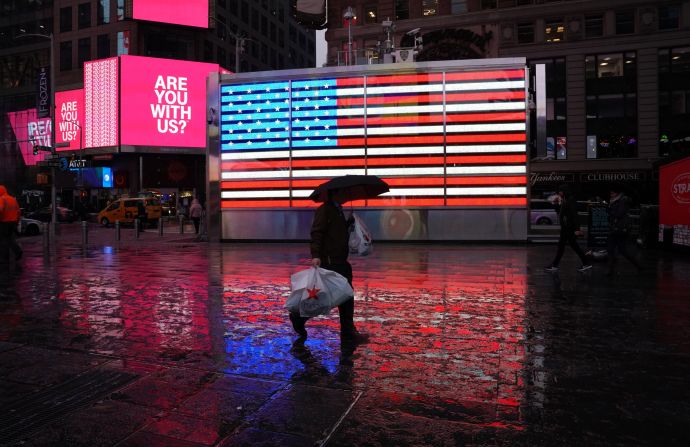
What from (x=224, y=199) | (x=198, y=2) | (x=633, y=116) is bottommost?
(x=224, y=199)

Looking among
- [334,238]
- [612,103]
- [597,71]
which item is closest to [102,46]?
[597,71]

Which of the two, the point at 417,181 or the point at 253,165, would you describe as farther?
the point at 253,165

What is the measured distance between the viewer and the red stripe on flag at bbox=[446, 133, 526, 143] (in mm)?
16828

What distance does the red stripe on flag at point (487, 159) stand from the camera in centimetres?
1686

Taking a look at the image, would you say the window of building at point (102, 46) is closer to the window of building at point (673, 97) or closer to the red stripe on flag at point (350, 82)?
the red stripe on flag at point (350, 82)

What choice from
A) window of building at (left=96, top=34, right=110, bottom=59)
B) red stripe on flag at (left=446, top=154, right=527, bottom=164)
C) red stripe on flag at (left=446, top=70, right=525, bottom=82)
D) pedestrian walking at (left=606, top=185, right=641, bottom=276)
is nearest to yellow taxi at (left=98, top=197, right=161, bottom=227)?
window of building at (left=96, top=34, right=110, bottom=59)

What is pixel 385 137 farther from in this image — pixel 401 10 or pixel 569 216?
pixel 401 10

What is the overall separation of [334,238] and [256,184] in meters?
13.4

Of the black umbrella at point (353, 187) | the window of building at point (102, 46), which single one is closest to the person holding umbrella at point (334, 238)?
the black umbrella at point (353, 187)

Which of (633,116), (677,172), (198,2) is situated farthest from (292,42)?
(677,172)

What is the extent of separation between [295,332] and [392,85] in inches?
515

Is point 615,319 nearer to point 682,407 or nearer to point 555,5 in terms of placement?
point 682,407

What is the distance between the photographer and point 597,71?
40.4 meters

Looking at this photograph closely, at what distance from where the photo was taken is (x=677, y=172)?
14.5 m
